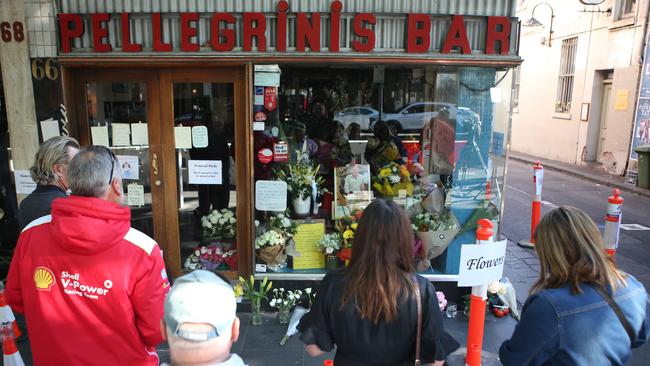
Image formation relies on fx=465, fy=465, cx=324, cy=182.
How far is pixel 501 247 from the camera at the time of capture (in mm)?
3082

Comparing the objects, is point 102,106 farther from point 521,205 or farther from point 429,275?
point 521,205

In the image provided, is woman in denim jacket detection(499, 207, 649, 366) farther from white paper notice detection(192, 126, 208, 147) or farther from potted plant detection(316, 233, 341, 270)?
white paper notice detection(192, 126, 208, 147)

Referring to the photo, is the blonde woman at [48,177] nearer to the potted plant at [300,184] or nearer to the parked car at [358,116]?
the potted plant at [300,184]

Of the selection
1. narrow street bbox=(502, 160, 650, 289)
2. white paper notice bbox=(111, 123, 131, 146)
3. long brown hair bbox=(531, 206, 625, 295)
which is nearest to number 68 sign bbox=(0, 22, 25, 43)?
white paper notice bbox=(111, 123, 131, 146)

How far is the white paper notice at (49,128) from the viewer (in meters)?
4.52

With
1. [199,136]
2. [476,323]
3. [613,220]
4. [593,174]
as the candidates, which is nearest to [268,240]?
[199,136]

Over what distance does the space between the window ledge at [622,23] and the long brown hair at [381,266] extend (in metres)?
12.9

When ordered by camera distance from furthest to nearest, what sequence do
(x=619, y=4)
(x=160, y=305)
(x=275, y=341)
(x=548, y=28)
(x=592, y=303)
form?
(x=548, y=28)
(x=619, y=4)
(x=275, y=341)
(x=160, y=305)
(x=592, y=303)

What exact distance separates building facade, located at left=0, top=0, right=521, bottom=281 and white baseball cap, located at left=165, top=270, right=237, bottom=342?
3.13m

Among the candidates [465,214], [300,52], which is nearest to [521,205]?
[465,214]

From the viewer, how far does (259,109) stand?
4.56 m

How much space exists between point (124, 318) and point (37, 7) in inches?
147

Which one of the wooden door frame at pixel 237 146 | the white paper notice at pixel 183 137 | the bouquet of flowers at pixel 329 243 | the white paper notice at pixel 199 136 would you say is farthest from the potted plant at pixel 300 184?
the white paper notice at pixel 183 137

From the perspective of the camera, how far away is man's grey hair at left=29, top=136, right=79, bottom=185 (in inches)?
102
